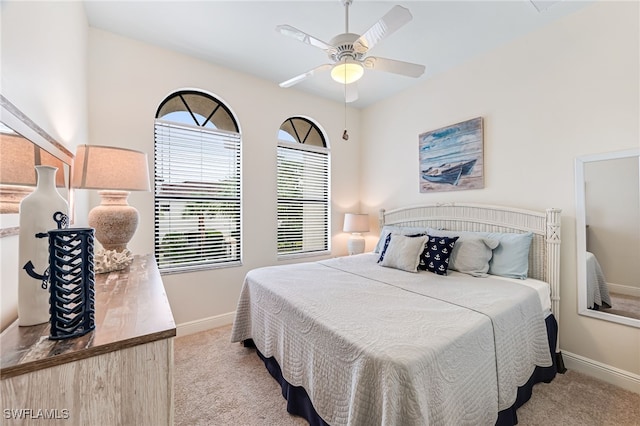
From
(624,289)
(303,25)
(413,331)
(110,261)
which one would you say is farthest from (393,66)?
(624,289)

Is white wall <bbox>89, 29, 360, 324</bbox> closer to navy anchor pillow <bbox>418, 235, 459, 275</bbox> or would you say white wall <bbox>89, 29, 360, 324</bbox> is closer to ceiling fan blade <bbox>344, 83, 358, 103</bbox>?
ceiling fan blade <bbox>344, 83, 358, 103</bbox>

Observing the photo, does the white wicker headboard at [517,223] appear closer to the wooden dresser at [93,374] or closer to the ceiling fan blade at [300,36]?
the ceiling fan blade at [300,36]

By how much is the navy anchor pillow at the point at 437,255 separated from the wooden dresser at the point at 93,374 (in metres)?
2.20

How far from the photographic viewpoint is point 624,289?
6.66ft

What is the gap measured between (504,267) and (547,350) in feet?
2.15

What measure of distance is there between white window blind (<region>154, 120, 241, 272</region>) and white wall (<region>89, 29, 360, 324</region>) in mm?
117

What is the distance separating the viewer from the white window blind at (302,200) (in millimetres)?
3652

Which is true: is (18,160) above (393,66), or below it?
below

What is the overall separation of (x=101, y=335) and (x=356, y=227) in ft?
10.5

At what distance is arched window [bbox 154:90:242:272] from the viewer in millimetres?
2814

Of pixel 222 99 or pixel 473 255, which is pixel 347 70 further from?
pixel 473 255

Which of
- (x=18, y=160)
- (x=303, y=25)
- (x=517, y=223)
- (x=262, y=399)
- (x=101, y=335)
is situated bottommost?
(x=262, y=399)

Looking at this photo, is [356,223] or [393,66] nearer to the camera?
[393,66]

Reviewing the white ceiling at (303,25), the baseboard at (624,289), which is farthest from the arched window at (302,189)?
the baseboard at (624,289)
